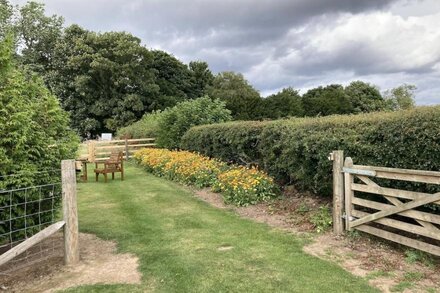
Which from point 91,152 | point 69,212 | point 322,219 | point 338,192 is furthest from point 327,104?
point 69,212

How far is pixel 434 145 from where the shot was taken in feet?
15.8

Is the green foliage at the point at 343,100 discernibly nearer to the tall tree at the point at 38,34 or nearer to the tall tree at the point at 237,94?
the tall tree at the point at 237,94

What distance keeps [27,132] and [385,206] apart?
15.9 feet

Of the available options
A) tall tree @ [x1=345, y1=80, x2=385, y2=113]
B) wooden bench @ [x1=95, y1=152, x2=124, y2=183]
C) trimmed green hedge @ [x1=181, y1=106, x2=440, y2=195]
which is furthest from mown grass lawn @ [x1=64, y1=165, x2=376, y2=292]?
tall tree @ [x1=345, y1=80, x2=385, y2=113]

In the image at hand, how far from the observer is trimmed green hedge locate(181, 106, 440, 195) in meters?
5.01

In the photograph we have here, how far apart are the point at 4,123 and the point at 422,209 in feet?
18.2

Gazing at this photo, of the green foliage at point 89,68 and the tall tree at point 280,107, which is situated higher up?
the green foliage at point 89,68

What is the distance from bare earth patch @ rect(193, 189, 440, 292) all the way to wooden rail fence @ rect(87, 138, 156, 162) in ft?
43.5

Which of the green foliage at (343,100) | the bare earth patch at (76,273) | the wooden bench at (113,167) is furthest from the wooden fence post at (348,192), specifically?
the green foliage at (343,100)

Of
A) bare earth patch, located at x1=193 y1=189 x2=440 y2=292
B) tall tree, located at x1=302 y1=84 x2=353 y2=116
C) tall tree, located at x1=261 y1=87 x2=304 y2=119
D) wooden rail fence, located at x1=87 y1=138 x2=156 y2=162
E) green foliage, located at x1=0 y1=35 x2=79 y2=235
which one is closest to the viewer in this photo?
bare earth patch, located at x1=193 y1=189 x2=440 y2=292

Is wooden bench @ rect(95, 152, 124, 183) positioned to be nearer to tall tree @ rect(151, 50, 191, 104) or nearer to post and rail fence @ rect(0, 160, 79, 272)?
post and rail fence @ rect(0, 160, 79, 272)

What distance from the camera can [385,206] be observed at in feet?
17.0

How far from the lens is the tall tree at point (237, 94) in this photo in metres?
32.7

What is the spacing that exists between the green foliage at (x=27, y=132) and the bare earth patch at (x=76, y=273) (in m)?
0.65
